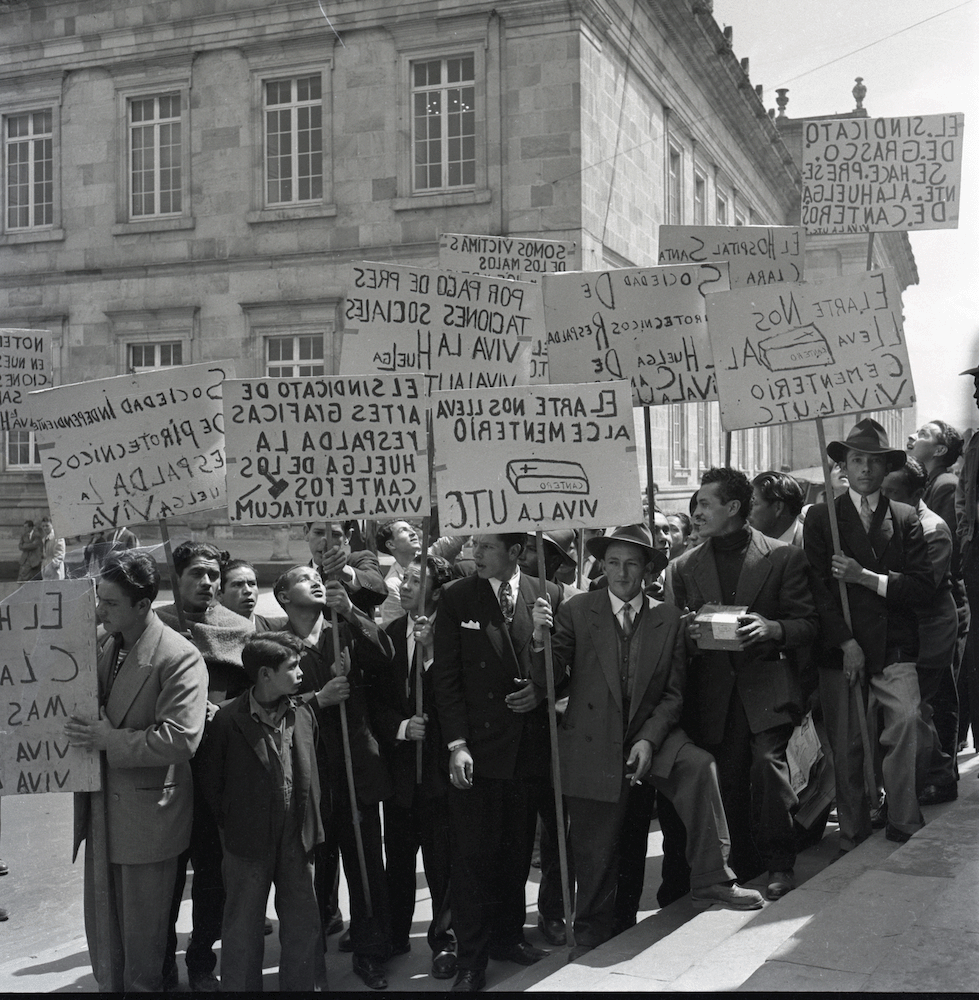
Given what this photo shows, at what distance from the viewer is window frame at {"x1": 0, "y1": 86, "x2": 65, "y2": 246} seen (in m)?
21.0

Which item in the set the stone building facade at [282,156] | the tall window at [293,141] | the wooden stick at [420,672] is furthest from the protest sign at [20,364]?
the tall window at [293,141]

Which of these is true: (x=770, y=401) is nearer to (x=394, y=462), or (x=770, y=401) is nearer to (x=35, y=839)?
(x=394, y=462)

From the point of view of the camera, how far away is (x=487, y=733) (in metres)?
4.63

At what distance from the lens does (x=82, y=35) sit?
67.8ft

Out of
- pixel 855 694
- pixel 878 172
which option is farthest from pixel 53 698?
pixel 878 172

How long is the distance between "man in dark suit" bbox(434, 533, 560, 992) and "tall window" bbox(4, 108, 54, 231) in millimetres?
19176

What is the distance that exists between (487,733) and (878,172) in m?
4.41

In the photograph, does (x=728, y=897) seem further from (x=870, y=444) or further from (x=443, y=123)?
(x=443, y=123)

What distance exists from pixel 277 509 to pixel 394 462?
0.51 metres

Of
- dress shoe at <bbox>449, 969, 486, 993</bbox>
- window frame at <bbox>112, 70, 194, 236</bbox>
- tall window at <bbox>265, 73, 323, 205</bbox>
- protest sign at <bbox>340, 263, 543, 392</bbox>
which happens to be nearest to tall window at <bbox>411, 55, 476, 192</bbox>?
tall window at <bbox>265, 73, 323, 205</bbox>

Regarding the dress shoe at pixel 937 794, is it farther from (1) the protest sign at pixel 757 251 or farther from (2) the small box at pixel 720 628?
(1) the protest sign at pixel 757 251

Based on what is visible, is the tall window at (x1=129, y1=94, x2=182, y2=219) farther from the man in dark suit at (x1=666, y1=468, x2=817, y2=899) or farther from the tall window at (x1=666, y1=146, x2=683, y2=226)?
the man in dark suit at (x1=666, y1=468, x2=817, y2=899)

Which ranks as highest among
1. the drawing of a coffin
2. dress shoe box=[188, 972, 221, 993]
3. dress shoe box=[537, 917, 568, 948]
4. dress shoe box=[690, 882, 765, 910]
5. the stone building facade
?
the stone building facade

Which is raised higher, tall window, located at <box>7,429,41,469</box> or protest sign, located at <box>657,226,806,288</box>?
protest sign, located at <box>657,226,806,288</box>
